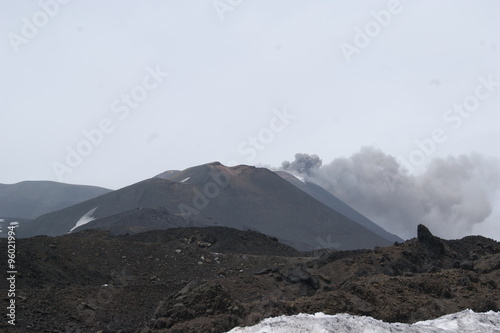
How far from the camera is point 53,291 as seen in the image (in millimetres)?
17406

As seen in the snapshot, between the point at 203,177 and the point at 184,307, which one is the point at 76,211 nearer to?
the point at 203,177

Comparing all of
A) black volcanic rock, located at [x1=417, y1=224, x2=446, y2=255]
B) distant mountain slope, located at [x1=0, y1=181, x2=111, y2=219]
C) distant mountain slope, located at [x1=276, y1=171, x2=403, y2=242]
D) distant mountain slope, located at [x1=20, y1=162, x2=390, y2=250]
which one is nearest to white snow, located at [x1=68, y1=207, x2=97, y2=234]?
distant mountain slope, located at [x1=20, y1=162, x2=390, y2=250]

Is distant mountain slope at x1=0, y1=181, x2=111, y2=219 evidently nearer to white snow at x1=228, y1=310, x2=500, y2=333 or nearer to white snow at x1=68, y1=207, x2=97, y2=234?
white snow at x1=68, y1=207, x2=97, y2=234

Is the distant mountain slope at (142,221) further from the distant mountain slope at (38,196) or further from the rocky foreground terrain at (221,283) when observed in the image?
the distant mountain slope at (38,196)

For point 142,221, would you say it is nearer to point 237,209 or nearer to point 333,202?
point 237,209

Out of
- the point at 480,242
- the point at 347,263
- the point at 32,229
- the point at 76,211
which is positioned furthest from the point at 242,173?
the point at 347,263

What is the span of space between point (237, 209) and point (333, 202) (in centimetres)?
6160

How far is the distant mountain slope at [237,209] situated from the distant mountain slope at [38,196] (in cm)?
5067

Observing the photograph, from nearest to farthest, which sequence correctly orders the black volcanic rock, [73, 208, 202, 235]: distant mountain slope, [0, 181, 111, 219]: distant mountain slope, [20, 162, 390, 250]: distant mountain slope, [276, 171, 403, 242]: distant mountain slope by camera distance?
the black volcanic rock, [73, 208, 202, 235]: distant mountain slope, [20, 162, 390, 250]: distant mountain slope, [0, 181, 111, 219]: distant mountain slope, [276, 171, 403, 242]: distant mountain slope

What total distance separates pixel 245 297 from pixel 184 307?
24.4ft

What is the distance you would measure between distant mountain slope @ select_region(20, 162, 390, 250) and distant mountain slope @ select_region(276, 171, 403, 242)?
4248 cm

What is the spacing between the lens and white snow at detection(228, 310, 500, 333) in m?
8.47

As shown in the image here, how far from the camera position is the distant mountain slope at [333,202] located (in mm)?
133200

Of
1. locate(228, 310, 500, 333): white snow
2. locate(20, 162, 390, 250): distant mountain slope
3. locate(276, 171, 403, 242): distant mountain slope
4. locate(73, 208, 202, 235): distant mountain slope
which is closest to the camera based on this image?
locate(228, 310, 500, 333): white snow
